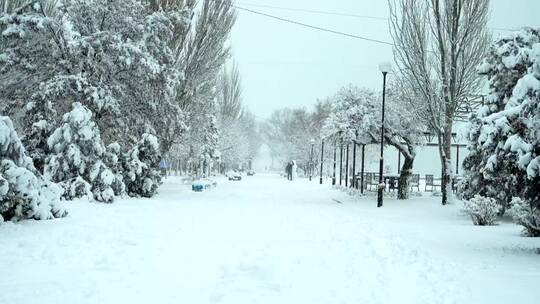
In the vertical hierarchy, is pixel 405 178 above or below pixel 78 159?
below

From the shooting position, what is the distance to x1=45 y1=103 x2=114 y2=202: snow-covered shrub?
51.8ft

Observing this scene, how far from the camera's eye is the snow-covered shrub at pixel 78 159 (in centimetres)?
1580

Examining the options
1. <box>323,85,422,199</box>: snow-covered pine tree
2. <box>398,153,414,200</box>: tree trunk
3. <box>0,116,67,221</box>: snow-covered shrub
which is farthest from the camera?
<box>398,153,414,200</box>: tree trunk

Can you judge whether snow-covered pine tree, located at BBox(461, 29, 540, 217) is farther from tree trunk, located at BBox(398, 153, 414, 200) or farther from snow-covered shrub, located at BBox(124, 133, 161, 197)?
snow-covered shrub, located at BBox(124, 133, 161, 197)

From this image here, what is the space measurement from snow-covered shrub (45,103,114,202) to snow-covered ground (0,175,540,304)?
369 centimetres

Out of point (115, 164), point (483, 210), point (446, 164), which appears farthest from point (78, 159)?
point (446, 164)

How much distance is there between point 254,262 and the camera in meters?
7.35

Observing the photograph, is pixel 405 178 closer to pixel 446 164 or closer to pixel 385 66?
pixel 446 164

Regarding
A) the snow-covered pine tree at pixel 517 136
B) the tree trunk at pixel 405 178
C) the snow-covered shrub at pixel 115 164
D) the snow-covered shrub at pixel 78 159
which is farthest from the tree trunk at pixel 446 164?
the snow-covered shrub at pixel 78 159

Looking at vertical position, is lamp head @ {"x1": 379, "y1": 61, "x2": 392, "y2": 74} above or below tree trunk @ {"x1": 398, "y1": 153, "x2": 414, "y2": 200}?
above

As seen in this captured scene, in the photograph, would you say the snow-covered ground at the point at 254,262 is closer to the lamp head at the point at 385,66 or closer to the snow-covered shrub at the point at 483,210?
the snow-covered shrub at the point at 483,210

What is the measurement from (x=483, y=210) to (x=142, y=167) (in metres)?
13.3

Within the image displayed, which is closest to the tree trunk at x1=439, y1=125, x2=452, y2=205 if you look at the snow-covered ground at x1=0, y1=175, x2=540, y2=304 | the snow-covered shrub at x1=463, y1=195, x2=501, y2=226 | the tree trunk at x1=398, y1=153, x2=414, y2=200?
the tree trunk at x1=398, y1=153, x2=414, y2=200

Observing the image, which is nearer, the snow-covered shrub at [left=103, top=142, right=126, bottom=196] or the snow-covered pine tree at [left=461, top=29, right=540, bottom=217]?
the snow-covered pine tree at [left=461, top=29, right=540, bottom=217]
